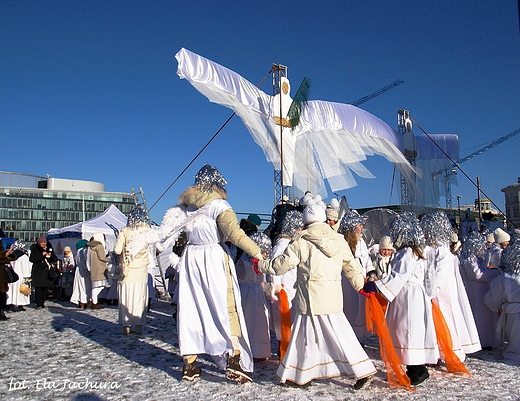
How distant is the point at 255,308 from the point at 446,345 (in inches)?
72.7

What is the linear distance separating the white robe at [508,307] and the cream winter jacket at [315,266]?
7.04ft

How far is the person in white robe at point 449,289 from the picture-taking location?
4.24m

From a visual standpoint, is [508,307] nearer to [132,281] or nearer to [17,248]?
[132,281]

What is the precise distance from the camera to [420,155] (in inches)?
709

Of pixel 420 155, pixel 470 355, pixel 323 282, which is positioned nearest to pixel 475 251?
pixel 470 355

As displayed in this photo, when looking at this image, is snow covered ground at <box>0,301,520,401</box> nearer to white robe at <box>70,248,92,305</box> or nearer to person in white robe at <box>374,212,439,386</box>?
person in white robe at <box>374,212,439,386</box>

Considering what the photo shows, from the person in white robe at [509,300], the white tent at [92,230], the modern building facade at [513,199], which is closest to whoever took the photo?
the person in white robe at [509,300]

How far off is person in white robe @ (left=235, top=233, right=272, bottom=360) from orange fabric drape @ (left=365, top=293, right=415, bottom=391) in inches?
44.7

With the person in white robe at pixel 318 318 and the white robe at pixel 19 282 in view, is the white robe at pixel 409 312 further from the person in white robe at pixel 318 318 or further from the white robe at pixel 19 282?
the white robe at pixel 19 282

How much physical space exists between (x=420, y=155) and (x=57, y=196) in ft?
190

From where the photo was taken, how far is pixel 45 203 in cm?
6241

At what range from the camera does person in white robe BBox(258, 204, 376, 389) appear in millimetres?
3631

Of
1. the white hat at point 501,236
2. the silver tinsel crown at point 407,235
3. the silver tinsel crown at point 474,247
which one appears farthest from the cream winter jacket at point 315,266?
the white hat at point 501,236

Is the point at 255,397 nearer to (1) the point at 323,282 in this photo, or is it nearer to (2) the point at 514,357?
(1) the point at 323,282
